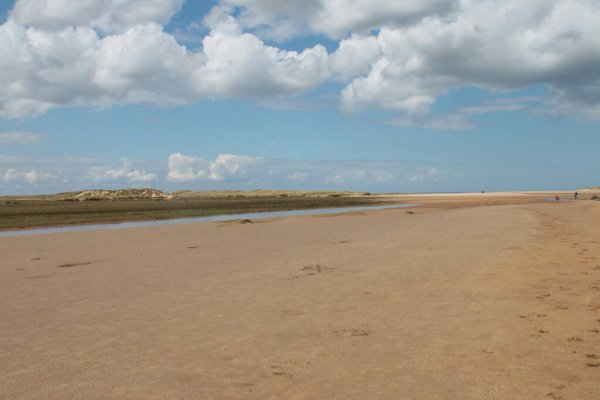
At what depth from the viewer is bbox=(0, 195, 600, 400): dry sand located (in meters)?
6.09

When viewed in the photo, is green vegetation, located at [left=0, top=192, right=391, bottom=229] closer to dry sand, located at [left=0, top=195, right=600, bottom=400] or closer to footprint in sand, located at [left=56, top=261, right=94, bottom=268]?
footprint in sand, located at [left=56, top=261, right=94, bottom=268]

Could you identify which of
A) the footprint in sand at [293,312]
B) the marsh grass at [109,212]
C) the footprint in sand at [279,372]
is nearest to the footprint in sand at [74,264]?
the footprint in sand at [293,312]

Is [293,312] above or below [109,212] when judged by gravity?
below

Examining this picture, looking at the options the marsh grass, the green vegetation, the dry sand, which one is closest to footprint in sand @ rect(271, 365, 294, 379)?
the dry sand

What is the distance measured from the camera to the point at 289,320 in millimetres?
9078

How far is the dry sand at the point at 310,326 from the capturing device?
6094 millimetres

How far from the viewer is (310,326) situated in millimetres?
8656

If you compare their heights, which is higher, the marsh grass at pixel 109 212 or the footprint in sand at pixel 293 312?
the marsh grass at pixel 109 212

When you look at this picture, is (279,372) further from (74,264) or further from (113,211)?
(113,211)

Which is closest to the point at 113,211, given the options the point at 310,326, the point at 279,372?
the point at 310,326

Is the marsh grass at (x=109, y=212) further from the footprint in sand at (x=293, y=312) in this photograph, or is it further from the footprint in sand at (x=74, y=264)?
the footprint in sand at (x=293, y=312)

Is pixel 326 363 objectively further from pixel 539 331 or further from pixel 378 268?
pixel 378 268

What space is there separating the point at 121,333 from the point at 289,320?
3137 mm

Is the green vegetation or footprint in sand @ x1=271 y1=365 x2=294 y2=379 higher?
the green vegetation
